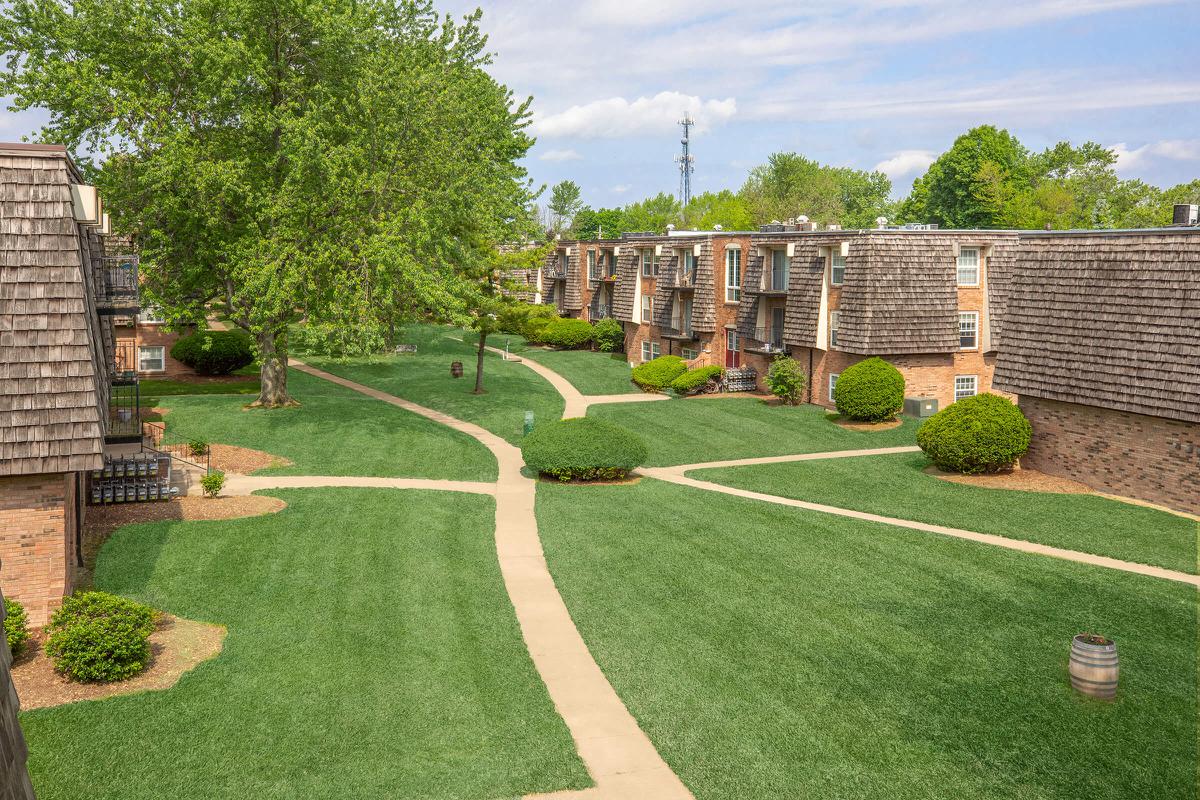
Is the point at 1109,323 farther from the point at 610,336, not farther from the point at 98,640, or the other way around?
the point at 610,336

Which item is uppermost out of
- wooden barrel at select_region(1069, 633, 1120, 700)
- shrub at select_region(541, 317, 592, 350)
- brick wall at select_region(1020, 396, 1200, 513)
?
shrub at select_region(541, 317, 592, 350)

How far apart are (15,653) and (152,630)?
1.92 metres

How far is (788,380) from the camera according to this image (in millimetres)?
40625

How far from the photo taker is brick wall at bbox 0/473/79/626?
51.3 ft

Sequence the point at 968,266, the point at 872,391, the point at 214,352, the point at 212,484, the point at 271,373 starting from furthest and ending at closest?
the point at 214,352 < the point at 968,266 < the point at 271,373 < the point at 872,391 < the point at 212,484

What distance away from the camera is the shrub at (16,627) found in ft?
46.8

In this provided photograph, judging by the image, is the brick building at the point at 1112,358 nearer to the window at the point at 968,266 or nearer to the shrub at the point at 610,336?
the window at the point at 968,266

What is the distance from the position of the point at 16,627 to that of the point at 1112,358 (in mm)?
25607

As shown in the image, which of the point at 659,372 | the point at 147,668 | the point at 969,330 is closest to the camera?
the point at 147,668

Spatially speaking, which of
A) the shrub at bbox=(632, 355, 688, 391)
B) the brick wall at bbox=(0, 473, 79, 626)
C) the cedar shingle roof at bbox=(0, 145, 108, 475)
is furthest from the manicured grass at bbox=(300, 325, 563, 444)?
the cedar shingle roof at bbox=(0, 145, 108, 475)

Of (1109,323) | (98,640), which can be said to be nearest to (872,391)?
(1109,323)

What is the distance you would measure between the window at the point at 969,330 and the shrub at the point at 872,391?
14.2ft

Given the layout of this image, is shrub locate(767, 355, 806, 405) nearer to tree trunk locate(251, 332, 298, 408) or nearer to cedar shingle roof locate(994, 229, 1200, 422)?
cedar shingle roof locate(994, 229, 1200, 422)

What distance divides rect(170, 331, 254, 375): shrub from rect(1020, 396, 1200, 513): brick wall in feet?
110
